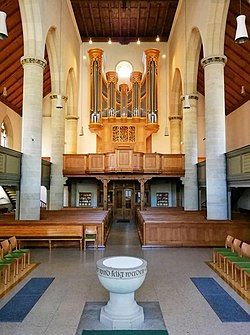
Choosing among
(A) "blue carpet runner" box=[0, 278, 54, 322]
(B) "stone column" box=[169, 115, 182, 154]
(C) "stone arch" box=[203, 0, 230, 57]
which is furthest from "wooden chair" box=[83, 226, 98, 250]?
(B) "stone column" box=[169, 115, 182, 154]

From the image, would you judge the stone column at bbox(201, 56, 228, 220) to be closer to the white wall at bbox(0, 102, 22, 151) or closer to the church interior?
the church interior

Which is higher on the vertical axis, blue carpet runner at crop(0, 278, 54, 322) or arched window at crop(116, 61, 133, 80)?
arched window at crop(116, 61, 133, 80)

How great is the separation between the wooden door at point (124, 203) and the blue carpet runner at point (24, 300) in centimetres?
1278

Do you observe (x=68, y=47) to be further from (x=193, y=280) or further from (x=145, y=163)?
(x=193, y=280)

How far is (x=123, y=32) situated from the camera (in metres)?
19.8

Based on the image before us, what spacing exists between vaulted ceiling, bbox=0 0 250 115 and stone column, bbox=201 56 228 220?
3023 millimetres

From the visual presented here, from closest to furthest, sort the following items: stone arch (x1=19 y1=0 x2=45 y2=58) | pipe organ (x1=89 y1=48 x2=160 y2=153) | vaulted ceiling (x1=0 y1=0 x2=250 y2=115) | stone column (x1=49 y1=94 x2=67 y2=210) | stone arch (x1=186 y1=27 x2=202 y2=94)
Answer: stone arch (x1=19 y1=0 x2=45 y2=58) → vaulted ceiling (x1=0 y1=0 x2=250 y2=115) → stone arch (x1=186 y1=27 x2=202 y2=94) → stone column (x1=49 y1=94 x2=67 y2=210) → pipe organ (x1=89 y1=48 x2=160 y2=153)

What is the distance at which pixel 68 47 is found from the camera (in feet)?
53.2

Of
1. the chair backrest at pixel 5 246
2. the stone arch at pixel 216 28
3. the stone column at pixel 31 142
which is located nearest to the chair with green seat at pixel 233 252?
the chair backrest at pixel 5 246

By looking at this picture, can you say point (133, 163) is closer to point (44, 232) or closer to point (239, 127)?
point (44, 232)

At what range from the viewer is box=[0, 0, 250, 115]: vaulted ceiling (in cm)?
1308

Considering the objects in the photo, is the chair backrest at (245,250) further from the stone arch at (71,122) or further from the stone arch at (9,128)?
the stone arch at (9,128)

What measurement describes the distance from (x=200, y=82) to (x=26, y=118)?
12473mm

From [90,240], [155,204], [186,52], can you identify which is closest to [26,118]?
[90,240]
